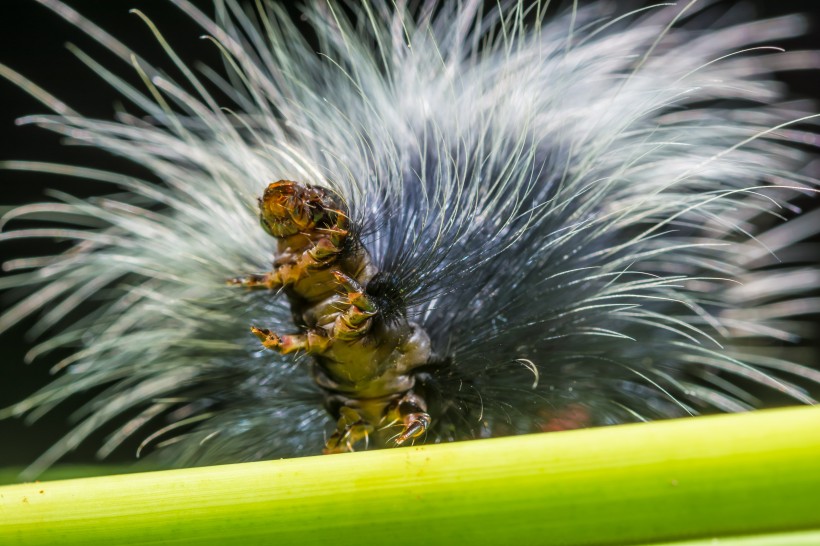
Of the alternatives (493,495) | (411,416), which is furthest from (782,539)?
(411,416)

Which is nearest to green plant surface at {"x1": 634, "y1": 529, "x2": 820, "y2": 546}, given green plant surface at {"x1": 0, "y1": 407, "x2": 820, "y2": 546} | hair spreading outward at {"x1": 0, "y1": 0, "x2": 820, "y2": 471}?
green plant surface at {"x1": 0, "y1": 407, "x2": 820, "y2": 546}

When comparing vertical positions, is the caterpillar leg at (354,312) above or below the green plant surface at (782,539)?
above

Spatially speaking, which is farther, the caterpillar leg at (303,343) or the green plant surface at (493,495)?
the caterpillar leg at (303,343)

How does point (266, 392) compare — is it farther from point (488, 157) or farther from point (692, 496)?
point (692, 496)

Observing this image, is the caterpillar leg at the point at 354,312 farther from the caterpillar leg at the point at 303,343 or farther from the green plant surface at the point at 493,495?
the green plant surface at the point at 493,495

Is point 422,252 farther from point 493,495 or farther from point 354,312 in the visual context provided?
point 493,495

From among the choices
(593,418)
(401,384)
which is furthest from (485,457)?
(593,418)

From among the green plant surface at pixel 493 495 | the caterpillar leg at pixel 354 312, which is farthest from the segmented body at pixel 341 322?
the green plant surface at pixel 493 495
